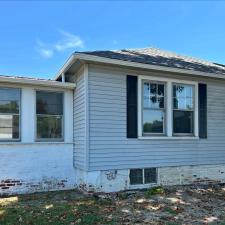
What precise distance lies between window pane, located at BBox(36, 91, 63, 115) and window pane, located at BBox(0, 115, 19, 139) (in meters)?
0.73

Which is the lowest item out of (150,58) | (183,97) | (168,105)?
(168,105)

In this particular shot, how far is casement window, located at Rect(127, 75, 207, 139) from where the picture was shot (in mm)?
9820

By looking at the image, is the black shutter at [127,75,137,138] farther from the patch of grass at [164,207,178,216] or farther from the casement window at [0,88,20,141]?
the casement window at [0,88,20,141]

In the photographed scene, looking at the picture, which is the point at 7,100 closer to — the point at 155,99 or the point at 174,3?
the point at 155,99

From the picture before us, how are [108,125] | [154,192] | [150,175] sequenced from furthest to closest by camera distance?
[150,175] → [108,125] → [154,192]

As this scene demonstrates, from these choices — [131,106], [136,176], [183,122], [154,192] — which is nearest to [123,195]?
[154,192]

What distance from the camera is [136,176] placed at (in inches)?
388

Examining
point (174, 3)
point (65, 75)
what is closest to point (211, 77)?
point (174, 3)

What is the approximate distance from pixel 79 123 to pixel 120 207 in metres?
3.06

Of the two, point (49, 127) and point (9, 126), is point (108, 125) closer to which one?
point (49, 127)

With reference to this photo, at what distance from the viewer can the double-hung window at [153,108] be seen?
10031mm

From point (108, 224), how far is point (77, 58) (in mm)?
4508

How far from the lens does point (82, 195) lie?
9.12 metres

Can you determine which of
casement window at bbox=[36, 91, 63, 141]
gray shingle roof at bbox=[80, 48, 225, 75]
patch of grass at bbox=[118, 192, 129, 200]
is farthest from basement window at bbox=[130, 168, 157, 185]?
gray shingle roof at bbox=[80, 48, 225, 75]
